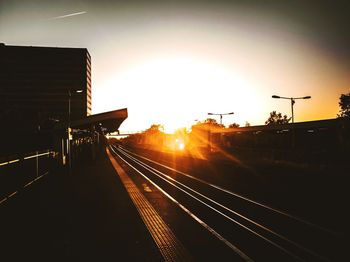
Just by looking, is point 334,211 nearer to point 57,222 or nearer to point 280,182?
point 280,182

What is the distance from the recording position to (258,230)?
8008 millimetres

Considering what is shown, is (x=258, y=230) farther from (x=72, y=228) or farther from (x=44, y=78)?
(x=44, y=78)

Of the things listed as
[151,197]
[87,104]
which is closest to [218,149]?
[151,197]

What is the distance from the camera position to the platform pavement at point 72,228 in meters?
6.25

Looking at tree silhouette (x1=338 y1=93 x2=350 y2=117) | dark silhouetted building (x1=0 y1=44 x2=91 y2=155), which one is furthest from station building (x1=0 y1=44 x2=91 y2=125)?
tree silhouette (x1=338 y1=93 x2=350 y2=117)

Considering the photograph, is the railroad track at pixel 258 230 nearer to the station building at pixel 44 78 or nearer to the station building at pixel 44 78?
the station building at pixel 44 78

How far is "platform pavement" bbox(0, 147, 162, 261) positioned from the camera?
6246 mm

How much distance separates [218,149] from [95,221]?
1305 inches

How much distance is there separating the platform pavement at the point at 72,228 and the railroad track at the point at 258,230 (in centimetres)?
193

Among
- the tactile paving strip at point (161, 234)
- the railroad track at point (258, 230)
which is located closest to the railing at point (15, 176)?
the tactile paving strip at point (161, 234)

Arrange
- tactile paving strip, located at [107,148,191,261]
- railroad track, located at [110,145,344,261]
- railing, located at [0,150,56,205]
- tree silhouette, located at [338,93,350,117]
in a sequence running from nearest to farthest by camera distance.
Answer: tactile paving strip, located at [107,148,191,261] → railroad track, located at [110,145,344,261] → railing, located at [0,150,56,205] → tree silhouette, located at [338,93,350,117]

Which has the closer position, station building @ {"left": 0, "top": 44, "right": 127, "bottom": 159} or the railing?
the railing

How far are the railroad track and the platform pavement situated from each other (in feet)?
6.34

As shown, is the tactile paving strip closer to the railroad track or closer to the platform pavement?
the platform pavement
